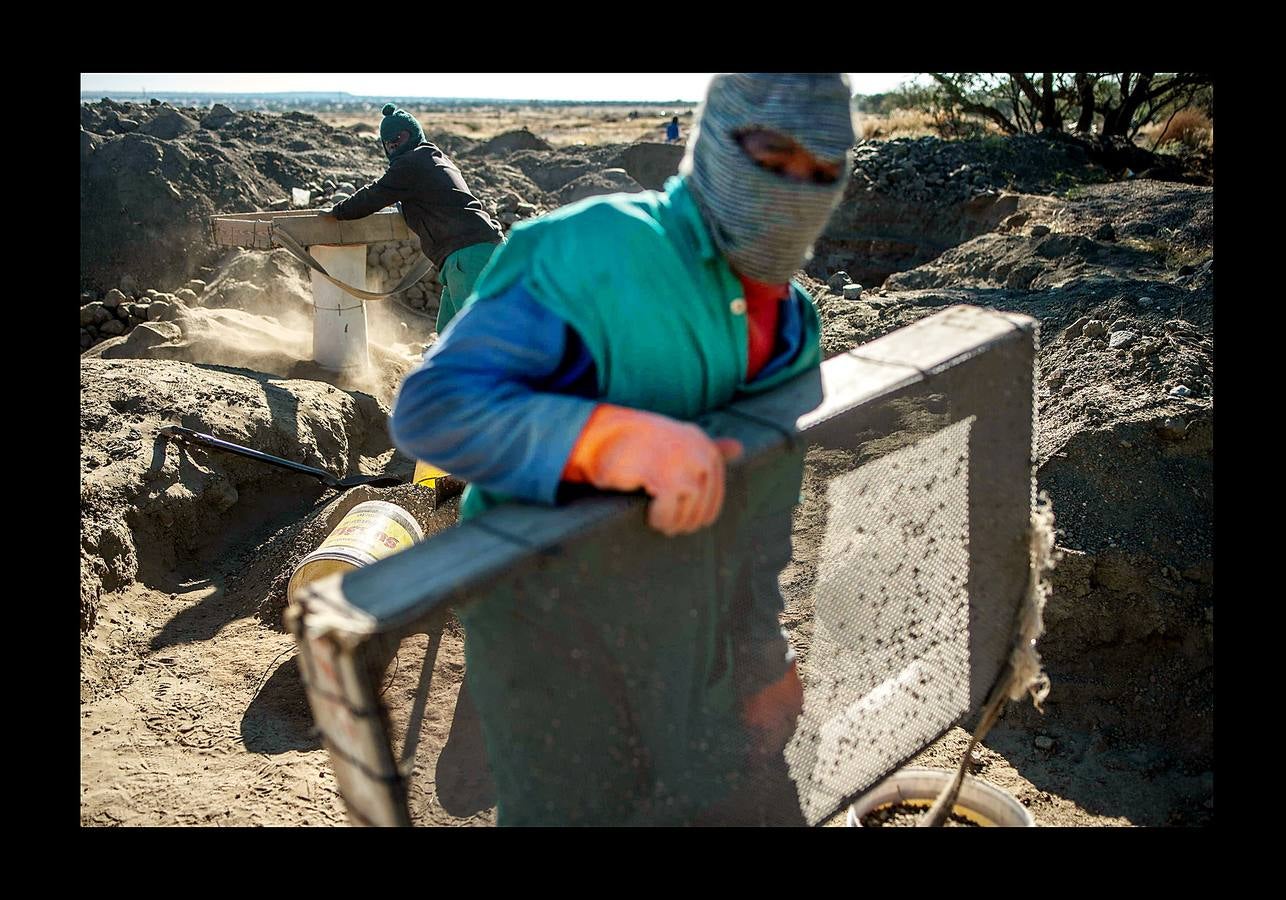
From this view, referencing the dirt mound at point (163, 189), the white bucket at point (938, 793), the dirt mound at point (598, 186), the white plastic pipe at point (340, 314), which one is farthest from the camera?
the dirt mound at point (598, 186)

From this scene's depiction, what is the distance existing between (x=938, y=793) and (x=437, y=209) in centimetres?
519

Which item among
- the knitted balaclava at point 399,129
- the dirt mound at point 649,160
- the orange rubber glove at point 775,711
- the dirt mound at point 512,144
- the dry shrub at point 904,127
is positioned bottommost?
the orange rubber glove at point 775,711

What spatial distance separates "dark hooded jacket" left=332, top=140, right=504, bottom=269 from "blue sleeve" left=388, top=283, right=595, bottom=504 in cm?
500

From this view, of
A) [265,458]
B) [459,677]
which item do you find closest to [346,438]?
[265,458]

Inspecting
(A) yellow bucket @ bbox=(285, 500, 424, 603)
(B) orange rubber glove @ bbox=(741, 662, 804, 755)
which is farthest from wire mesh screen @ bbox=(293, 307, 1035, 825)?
(A) yellow bucket @ bbox=(285, 500, 424, 603)

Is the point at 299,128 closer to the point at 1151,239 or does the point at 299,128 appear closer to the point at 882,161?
the point at 882,161

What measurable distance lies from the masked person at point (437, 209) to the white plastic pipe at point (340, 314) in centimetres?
75

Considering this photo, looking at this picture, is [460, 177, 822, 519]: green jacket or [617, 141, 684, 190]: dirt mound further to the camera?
[617, 141, 684, 190]: dirt mound

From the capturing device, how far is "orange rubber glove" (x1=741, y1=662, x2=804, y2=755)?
1739 mm

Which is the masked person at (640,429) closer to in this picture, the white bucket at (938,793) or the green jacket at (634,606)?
the green jacket at (634,606)

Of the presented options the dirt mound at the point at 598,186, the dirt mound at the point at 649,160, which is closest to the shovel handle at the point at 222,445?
the dirt mound at the point at 598,186

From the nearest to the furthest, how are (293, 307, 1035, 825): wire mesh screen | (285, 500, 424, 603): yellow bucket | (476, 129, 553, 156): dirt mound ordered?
(293, 307, 1035, 825): wire mesh screen
(285, 500, 424, 603): yellow bucket
(476, 129, 553, 156): dirt mound

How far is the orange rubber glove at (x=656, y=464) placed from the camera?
1.32 metres

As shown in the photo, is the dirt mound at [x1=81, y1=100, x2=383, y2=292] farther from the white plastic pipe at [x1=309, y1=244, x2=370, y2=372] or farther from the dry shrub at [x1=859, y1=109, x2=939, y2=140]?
the dry shrub at [x1=859, y1=109, x2=939, y2=140]
